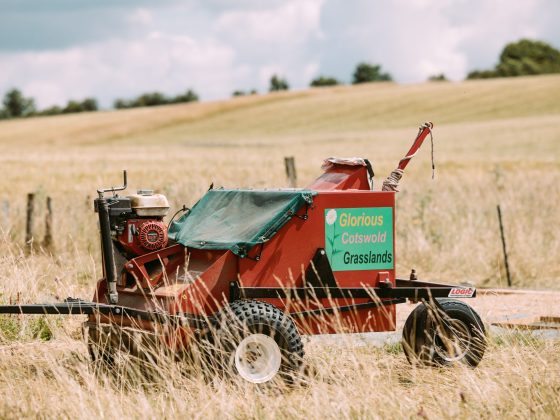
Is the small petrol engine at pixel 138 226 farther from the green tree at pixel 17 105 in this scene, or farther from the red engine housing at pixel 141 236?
the green tree at pixel 17 105

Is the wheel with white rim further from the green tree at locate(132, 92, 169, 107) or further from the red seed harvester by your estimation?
the green tree at locate(132, 92, 169, 107)

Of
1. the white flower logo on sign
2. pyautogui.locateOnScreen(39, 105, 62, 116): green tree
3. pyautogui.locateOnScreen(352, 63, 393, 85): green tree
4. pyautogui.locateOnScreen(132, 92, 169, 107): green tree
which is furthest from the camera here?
pyautogui.locateOnScreen(352, 63, 393, 85): green tree

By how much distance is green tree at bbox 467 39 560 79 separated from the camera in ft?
349

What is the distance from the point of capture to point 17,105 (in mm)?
123938

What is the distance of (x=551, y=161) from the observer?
102 ft

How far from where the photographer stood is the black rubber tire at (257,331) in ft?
18.5

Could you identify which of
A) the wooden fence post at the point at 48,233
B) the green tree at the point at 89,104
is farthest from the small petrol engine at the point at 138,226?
the green tree at the point at 89,104

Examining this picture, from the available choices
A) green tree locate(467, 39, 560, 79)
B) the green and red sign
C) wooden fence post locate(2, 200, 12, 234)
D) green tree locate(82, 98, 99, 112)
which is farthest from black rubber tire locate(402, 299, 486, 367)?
green tree locate(82, 98, 99, 112)

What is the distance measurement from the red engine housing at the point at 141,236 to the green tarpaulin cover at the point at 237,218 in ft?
0.56

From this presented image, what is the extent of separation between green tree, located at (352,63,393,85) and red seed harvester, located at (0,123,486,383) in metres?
119

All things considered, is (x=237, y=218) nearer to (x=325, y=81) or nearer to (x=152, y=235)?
(x=152, y=235)

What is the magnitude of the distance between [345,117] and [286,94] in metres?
21.4

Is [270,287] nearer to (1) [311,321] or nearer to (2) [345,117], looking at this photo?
(1) [311,321]

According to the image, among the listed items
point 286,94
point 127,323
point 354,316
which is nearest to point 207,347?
point 127,323
